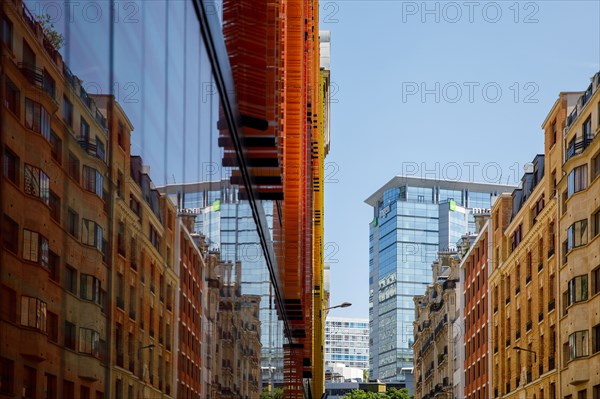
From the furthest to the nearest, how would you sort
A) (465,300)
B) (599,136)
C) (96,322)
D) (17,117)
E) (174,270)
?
(465,300)
(599,136)
(174,270)
(96,322)
(17,117)

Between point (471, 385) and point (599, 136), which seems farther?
point (471, 385)

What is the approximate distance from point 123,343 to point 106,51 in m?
1.33

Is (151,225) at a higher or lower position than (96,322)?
higher

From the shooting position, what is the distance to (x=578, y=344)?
6247cm

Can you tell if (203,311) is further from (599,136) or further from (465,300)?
(465,300)

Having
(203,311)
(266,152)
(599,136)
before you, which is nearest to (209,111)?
(203,311)

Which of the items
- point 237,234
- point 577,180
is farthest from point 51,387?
point 577,180

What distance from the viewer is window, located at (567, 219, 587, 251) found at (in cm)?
6306

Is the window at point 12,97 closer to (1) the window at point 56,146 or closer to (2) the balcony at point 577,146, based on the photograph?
(1) the window at point 56,146

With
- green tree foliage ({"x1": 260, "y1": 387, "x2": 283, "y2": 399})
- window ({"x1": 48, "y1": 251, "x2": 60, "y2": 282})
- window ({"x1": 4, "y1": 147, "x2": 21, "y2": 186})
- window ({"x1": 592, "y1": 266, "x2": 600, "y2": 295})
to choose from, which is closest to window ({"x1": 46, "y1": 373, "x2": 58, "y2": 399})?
window ({"x1": 48, "y1": 251, "x2": 60, "y2": 282})

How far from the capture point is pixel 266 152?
16.6 meters

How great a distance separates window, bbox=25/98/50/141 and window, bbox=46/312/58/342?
60cm

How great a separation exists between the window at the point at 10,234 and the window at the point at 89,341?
852mm

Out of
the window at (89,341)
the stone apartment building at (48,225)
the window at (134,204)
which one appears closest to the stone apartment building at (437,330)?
the window at (134,204)
